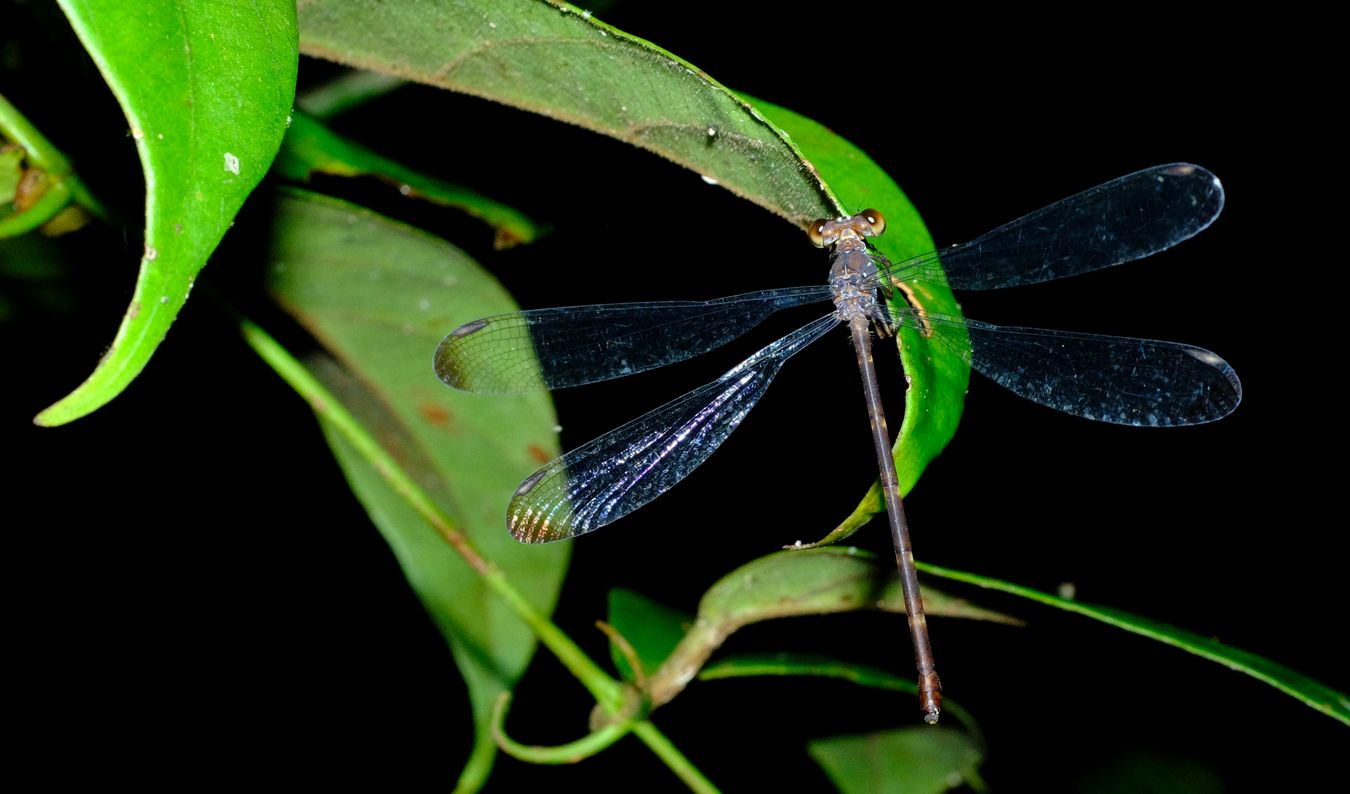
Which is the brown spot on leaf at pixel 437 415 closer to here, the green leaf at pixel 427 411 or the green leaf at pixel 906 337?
the green leaf at pixel 427 411

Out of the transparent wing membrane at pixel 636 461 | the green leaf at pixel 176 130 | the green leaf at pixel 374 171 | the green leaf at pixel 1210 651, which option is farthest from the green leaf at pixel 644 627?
the green leaf at pixel 176 130

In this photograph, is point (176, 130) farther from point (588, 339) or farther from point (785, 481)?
point (785, 481)

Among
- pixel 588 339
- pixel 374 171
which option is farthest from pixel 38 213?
pixel 588 339

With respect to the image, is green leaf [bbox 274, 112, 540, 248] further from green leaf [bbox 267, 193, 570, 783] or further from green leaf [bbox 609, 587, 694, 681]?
green leaf [bbox 609, 587, 694, 681]

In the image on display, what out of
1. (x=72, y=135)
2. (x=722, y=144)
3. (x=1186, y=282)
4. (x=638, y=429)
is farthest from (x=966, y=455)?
(x=72, y=135)

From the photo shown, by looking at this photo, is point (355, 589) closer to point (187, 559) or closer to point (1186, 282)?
point (187, 559)

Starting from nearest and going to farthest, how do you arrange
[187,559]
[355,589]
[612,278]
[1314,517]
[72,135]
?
[72,135]
[612,278]
[187,559]
[355,589]
[1314,517]
